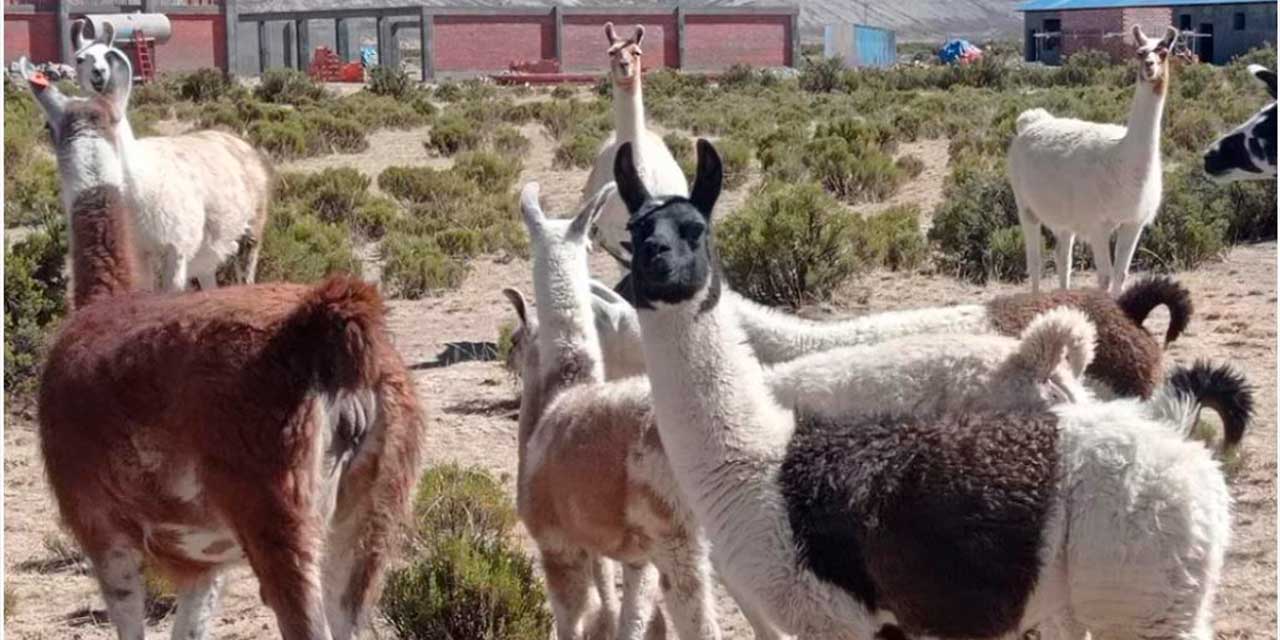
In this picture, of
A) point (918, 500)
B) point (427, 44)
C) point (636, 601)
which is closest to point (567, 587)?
point (636, 601)

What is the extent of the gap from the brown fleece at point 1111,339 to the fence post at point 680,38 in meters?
55.5

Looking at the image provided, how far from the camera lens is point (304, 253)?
42.5ft

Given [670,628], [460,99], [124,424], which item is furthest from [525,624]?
[460,99]

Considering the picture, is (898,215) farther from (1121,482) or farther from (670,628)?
(1121,482)

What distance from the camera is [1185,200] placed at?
1356 centimetres

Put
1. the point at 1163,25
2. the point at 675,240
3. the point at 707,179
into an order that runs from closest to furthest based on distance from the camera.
→ the point at 675,240 → the point at 707,179 → the point at 1163,25

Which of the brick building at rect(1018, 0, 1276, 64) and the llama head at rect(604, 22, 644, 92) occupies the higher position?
the brick building at rect(1018, 0, 1276, 64)

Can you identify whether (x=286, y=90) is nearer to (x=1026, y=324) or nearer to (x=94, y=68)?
(x=94, y=68)

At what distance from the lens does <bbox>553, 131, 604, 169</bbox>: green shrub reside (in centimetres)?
2147

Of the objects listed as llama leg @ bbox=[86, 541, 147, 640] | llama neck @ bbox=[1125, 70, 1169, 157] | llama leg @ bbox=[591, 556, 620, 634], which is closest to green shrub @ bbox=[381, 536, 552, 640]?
llama leg @ bbox=[591, 556, 620, 634]

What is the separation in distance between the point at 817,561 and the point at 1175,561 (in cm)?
73

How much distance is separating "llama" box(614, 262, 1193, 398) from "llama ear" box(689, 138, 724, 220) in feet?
5.02

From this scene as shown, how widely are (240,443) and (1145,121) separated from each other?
26.7 feet

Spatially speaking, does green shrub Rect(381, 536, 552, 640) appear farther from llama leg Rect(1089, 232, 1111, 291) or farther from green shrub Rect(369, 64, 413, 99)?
green shrub Rect(369, 64, 413, 99)
